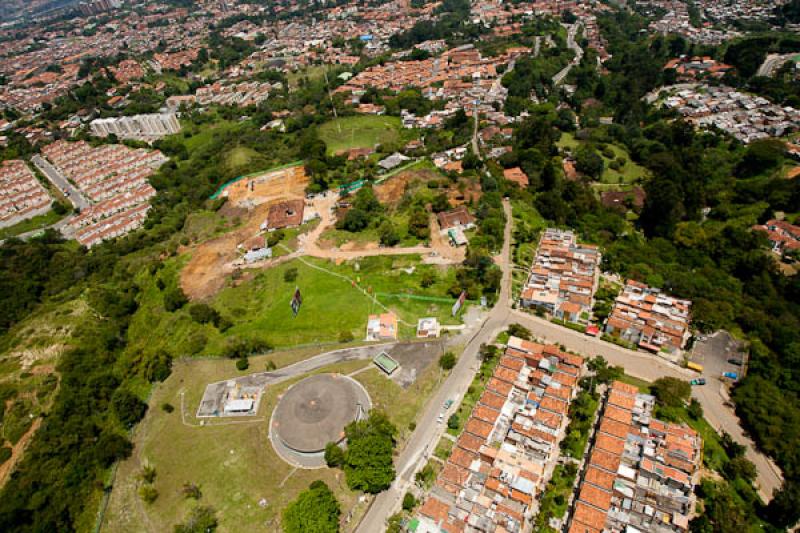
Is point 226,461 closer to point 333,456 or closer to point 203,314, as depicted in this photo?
point 333,456

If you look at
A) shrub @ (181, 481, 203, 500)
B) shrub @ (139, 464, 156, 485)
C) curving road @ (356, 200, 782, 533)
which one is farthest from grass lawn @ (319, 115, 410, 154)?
shrub @ (181, 481, 203, 500)

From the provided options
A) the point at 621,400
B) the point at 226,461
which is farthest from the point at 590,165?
the point at 226,461

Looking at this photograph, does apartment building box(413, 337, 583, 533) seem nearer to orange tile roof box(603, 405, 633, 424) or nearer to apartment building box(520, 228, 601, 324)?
orange tile roof box(603, 405, 633, 424)

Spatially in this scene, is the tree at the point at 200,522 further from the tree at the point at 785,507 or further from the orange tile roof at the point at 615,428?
the tree at the point at 785,507

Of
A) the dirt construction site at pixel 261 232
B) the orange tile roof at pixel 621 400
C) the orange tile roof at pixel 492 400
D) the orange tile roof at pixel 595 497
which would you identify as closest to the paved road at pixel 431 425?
the orange tile roof at pixel 492 400

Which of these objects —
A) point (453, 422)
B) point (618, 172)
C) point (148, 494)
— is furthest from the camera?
point (618, 172)
